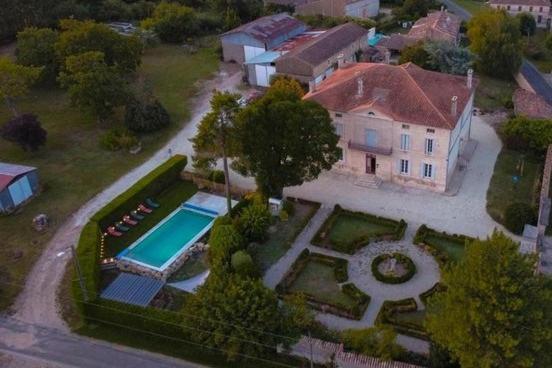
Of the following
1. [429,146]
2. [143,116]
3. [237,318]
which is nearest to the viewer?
[237,318]

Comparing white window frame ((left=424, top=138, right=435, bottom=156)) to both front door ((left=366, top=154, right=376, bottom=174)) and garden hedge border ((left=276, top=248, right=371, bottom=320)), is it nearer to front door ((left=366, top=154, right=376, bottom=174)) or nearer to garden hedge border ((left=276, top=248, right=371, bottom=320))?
front door ((left=366, top=154, right=376, bottom=174))

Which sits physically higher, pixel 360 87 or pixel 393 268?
pixel 360 87

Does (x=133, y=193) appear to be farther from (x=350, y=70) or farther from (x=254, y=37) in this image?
(x=254, y=37)

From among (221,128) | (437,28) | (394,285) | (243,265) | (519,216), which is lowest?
(394,285)

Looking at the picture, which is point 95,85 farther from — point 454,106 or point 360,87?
point 454,106

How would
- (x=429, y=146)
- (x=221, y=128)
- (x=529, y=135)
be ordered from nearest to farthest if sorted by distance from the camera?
(x=221, y=128), (x=429, y=146), (x=529, y=135)

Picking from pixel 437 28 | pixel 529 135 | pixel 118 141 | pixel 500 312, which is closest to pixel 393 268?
pixel 500 312

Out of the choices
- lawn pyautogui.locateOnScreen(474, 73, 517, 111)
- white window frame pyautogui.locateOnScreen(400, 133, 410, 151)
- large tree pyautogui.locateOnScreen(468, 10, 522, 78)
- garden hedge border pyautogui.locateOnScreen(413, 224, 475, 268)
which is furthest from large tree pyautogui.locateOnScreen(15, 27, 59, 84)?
large tree pyautogui.locateOnScreen(468, 10, 522, 78)
